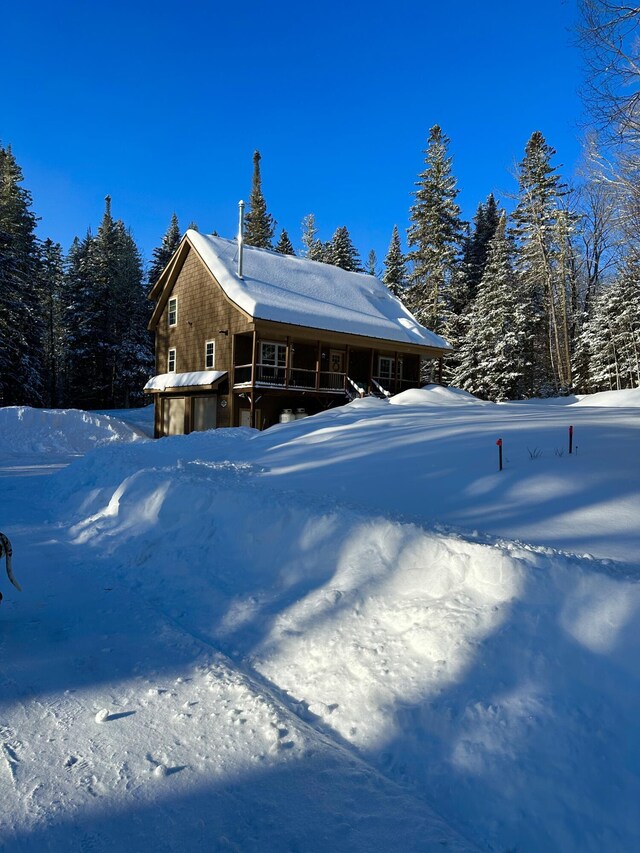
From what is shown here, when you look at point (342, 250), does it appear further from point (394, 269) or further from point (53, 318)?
point (53, 318)

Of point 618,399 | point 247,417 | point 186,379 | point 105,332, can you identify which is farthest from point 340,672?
point 105,332

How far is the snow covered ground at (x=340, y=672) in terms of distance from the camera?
2.44 m

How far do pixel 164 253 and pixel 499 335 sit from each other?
31.0 m

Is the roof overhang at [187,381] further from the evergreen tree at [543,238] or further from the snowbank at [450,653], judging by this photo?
the evergreen tree at [543,238]

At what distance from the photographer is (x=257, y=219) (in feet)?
156

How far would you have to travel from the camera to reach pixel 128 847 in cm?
224

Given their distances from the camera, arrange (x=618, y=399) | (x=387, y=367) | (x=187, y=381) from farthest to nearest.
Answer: (x=387, y=367)
(x=187, y=381)
(x=618, y=399)

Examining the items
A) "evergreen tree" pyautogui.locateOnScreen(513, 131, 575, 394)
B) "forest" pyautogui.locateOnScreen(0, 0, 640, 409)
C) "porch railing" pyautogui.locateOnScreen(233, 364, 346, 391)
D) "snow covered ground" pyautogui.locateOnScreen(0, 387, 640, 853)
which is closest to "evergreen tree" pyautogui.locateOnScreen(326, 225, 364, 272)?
"forest" pyautogui.locateOnScreen(0, 0, 640, 409)

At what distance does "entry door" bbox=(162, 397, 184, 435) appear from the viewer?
24531 millimetres

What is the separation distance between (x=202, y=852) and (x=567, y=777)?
1.81 meters

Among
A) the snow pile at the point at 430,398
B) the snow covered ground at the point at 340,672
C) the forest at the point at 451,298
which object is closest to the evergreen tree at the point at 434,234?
the forest at the point at 451,298

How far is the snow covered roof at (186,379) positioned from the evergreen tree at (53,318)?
78.2 feet

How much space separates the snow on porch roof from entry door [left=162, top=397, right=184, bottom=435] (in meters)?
6.67

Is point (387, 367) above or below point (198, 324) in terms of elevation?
below
